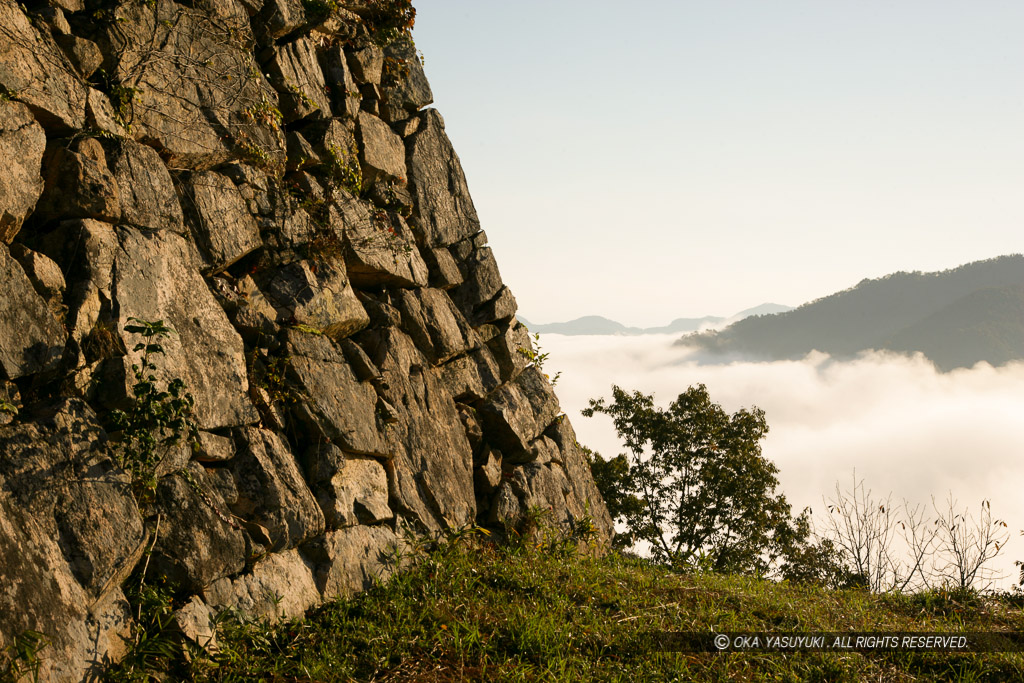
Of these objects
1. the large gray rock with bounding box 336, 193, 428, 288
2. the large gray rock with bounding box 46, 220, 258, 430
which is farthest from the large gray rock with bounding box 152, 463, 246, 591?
the large gray rock with bounding box 336, 193, 428, 288

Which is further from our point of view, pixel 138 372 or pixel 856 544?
pixel 856 544

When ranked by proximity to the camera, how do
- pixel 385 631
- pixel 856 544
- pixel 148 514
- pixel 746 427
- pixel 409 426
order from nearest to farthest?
1. pixel 148 514
2. pixel 385 631
3. pixel 409 426
4. pixel 856 544
5. pixel 746 427

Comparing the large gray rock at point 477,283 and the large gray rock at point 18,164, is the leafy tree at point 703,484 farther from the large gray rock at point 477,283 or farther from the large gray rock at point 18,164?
the large gray rock at point 18,164

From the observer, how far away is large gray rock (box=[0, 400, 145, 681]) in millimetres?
4402

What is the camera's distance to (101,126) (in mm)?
6312

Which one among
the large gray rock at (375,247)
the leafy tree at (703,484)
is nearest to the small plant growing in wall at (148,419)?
the large gray rock at (375,247)

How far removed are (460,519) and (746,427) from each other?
46.6 ft

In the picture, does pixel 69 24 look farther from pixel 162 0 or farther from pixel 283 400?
pixel 283 400

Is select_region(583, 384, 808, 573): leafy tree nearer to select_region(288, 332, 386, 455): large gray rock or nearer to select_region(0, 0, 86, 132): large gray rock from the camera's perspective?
select_region(288, 332, 386, 455): large gray rock

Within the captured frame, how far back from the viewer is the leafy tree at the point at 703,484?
65.6 ft

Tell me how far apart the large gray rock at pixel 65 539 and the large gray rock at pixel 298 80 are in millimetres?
4948

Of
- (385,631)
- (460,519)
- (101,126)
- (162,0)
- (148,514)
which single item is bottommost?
(385,631)

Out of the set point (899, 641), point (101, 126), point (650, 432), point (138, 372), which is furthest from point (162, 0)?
point (650, 432)

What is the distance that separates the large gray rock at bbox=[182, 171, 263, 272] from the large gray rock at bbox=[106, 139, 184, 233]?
234 millimetres
